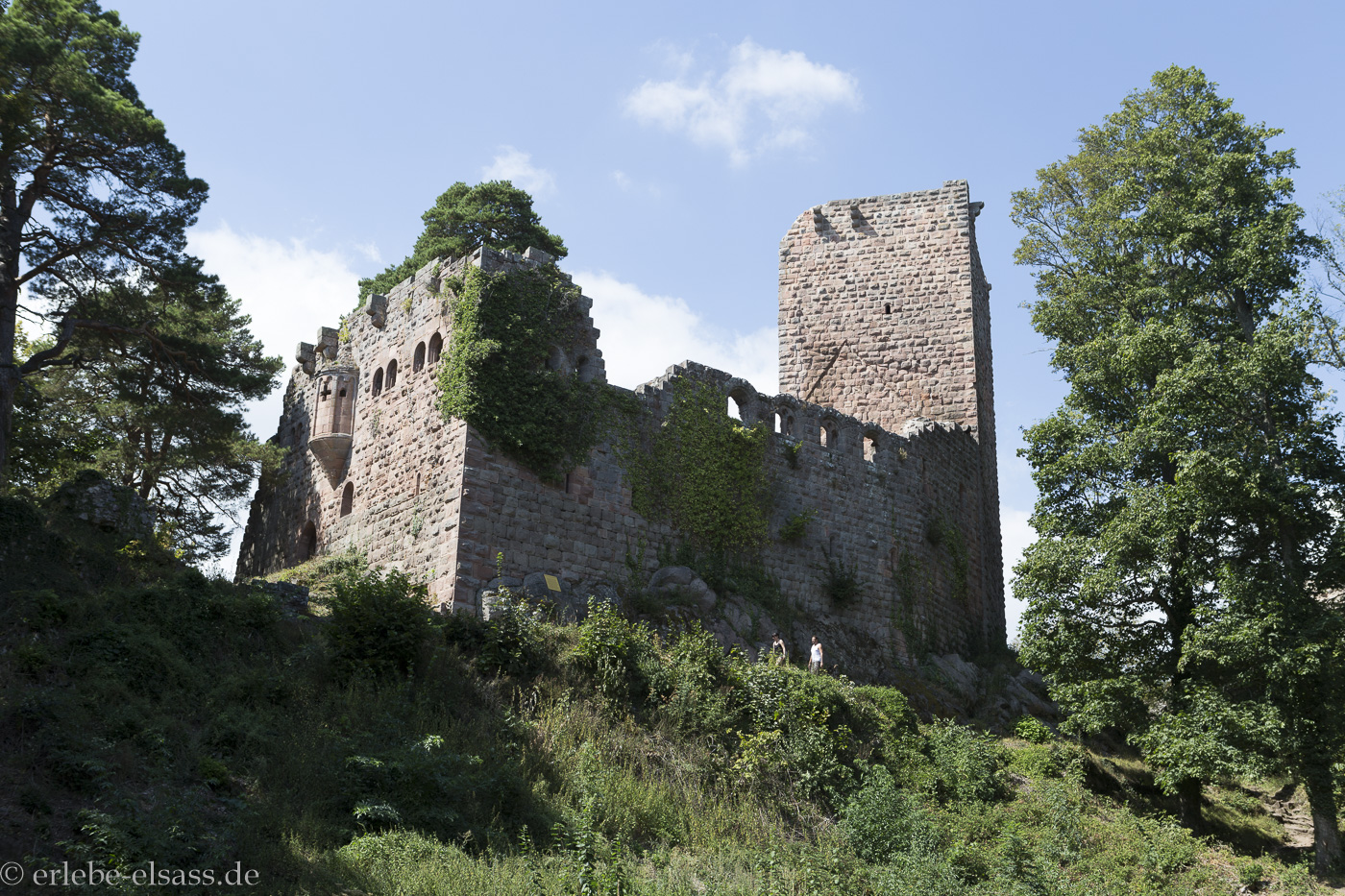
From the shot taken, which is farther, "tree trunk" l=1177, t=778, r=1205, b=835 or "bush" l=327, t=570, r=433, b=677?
"tree trunk" l=1177, t=778, r=1205, b=835

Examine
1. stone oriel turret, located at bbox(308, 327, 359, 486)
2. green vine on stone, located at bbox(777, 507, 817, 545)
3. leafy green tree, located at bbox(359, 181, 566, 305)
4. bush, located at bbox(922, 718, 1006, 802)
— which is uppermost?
leafy green tree, located at bbox(359, 181, 566, 305)

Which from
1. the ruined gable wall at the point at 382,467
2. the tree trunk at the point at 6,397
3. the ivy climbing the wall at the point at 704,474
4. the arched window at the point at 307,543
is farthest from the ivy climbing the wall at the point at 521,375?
the tree trunk at the point at 6,397

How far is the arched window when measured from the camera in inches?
835

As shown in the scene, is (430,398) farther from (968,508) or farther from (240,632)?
(968,508)

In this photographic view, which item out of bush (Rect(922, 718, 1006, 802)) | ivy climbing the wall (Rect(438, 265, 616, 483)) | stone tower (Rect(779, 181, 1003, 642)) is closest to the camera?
bush (Rect(922, 718, 1006, 802))

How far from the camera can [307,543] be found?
21359mm

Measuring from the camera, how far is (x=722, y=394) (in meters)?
20.8

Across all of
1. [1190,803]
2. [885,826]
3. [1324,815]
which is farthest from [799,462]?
[1324,815]

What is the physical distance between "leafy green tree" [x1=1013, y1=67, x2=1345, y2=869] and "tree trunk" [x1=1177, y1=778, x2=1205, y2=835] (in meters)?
0.03

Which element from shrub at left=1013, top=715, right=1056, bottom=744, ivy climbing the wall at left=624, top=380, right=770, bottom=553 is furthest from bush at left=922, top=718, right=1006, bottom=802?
ivy climbing the wall at left=624, top=380, right=770, bottom=553

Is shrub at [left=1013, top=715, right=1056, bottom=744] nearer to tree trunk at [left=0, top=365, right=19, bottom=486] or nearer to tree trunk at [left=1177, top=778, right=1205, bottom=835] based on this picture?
tree trunk at [left=1177, top=778, right=1205, bottom=835]

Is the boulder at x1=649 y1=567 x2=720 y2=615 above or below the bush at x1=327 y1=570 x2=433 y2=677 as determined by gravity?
above

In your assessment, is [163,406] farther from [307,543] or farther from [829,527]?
[829,527]

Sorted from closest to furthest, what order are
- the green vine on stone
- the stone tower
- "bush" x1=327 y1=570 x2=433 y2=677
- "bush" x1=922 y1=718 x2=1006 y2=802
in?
1. "bush" x1=327 y1=570 x2=433 y2=677
2. "bush" x1=922 y1=718 x2=1006 y2=802
3. the green vine on stone
4. the stone tower
